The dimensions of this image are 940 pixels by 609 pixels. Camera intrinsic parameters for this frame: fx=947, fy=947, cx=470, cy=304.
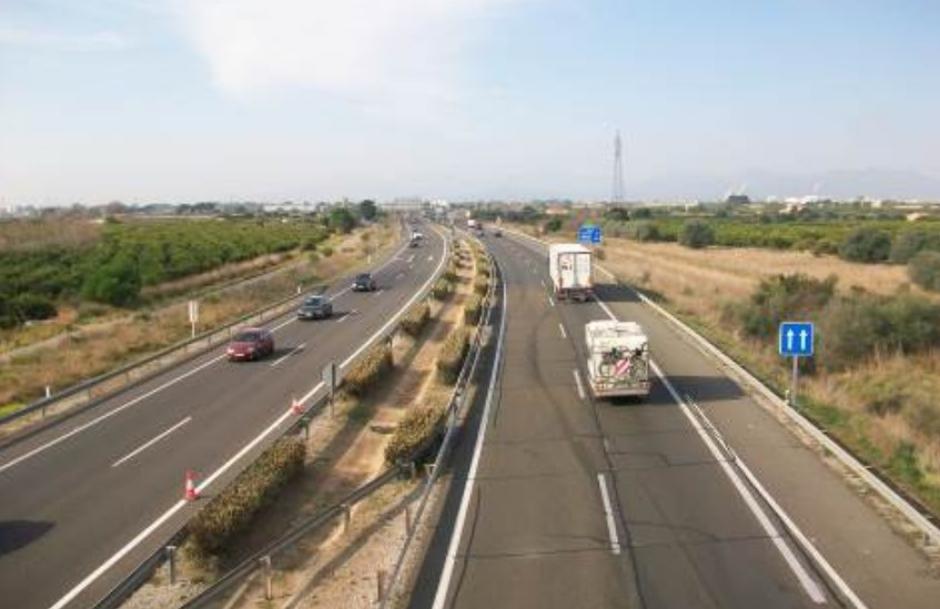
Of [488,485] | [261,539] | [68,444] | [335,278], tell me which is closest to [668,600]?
[488,485]

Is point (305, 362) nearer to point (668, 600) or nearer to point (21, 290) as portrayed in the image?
point (668, 600)

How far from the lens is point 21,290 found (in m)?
66.8

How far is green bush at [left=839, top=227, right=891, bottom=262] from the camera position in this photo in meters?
86.5

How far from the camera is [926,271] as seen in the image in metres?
60.4

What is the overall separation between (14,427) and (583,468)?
15536mm

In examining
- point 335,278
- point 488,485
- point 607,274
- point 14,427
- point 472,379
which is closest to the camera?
point 488,485

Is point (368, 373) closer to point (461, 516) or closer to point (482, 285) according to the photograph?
point (461, 516)

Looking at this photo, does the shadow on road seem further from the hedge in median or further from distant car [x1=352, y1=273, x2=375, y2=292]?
distant car [x1=352, y1=273, x2=375, y2=292]

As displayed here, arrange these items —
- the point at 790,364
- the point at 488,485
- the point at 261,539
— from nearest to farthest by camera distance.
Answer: the point at 261,539
the point at 488,485
the point at 790,364

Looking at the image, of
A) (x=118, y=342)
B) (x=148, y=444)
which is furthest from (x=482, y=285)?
(x=148, y=444)

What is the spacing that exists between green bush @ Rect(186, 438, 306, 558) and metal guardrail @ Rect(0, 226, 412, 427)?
30.1 ft

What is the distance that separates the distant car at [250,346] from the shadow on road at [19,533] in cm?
1763

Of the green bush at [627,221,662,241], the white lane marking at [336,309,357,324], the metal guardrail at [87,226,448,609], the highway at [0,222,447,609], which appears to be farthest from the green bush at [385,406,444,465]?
the green bush at [627,221,662,241]

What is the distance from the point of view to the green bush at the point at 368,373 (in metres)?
26.4
